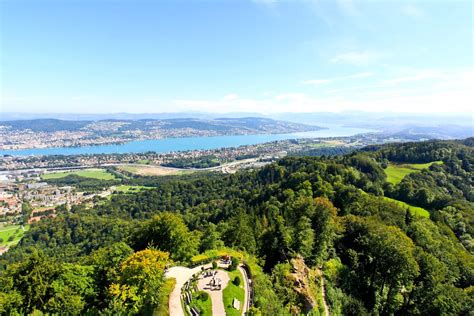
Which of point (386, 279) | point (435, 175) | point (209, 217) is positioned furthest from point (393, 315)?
point (435, 175)

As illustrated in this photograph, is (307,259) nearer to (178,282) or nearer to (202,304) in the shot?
(178,282)

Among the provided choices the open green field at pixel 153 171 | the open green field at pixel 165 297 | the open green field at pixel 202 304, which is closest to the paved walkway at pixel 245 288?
the open green field at pixel 202 304

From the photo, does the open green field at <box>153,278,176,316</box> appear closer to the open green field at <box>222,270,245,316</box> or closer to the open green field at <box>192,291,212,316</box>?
the open green field at <box>192,291,212,316</box>

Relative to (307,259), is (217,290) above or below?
above

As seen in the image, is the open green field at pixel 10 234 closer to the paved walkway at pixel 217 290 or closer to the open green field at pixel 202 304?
the paved walkway at pixel 217 290

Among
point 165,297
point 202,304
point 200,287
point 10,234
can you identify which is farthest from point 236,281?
point 10,234
